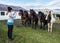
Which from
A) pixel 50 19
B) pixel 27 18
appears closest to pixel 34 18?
pixel 27 18

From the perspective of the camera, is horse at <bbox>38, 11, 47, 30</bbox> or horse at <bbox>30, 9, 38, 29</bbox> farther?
horse at <bbox>30, 9, 38, 29</bbox>

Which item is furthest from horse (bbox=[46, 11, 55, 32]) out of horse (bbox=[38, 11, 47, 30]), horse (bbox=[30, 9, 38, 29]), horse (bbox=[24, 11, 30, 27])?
horse (bbox=[24, 11, 30, 27])

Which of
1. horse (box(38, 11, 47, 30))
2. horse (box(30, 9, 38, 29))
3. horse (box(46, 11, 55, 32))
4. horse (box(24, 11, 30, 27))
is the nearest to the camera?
horse (box(46, 11, 55, 32))

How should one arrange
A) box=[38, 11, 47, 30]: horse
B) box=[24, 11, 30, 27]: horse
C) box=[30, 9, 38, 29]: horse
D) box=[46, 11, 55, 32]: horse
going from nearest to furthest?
box=[46, 11, 55, 32]: horse < box=[38, 11, 47, 30]: horse < box=[30, 9, 38, 29]: horse < box=[24, 11, 30, 27]: horse

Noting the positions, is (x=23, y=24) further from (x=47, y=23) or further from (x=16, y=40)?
(x=16, y=40)

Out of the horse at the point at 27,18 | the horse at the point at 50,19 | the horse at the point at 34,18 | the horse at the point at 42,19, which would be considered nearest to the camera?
the horse at the point at 50,19

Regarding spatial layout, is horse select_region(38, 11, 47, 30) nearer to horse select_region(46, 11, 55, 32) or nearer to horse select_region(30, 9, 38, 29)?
horse select_region(30, 9, 38, 29)

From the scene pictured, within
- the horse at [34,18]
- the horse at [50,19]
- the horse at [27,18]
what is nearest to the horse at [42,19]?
the horse at [34,18]

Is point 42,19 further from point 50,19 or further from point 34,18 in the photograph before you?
point 50,19

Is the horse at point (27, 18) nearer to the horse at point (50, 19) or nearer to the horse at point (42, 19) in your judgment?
the horse at point (42, 19)

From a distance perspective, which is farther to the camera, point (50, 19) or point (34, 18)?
point (34, 18)

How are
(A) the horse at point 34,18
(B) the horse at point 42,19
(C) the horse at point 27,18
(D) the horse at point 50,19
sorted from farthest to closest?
(C) the horse at point 27,18, (A) the horse at point 34,18, (B) the horse at point 42,19, (D) the horse at point 50,19

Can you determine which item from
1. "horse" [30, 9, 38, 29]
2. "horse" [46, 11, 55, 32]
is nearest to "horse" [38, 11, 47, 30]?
"horse" [30, 9, 38, 29]

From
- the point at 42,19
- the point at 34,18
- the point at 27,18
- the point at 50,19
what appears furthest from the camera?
the point at 27,18
